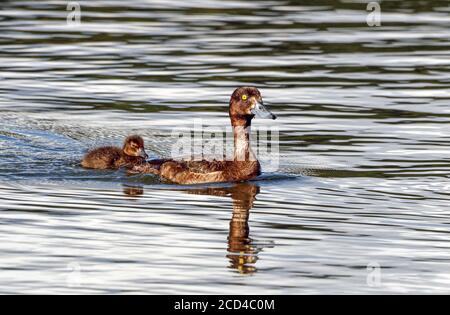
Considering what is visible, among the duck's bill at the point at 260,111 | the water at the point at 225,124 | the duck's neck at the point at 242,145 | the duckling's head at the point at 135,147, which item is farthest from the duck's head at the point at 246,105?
the duckling's head at the point at 135,147

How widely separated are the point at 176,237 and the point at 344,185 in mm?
3084

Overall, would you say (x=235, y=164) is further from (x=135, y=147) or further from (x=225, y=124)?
(x=225, y=124)

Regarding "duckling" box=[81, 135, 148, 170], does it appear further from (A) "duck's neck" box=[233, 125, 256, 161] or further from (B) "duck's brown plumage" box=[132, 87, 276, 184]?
(A) "duck's neck" box=[233, 125, 256, 161]

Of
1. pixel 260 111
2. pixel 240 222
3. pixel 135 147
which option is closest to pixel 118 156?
pixel 135 147

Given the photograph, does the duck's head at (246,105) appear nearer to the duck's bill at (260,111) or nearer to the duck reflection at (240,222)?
the duck's bill at (260,111)

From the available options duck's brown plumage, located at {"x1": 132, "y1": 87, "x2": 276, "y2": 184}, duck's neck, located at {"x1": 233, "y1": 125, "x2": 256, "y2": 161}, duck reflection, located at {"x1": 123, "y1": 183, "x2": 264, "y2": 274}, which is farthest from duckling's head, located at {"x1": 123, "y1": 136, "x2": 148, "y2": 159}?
duck's neck, located at {"x1": 233, "y1": 125, "x2": 256, "y2": 161}

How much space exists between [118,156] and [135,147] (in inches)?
9.5

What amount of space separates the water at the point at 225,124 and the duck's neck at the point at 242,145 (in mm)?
383

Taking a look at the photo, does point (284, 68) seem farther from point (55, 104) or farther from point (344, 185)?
point (344, 185)

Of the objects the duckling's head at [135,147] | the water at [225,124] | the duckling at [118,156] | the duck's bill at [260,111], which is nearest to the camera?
the water at [225,124]

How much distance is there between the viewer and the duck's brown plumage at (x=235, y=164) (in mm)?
14570

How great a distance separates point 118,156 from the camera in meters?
15.4

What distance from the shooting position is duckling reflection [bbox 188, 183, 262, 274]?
10.8 meters
